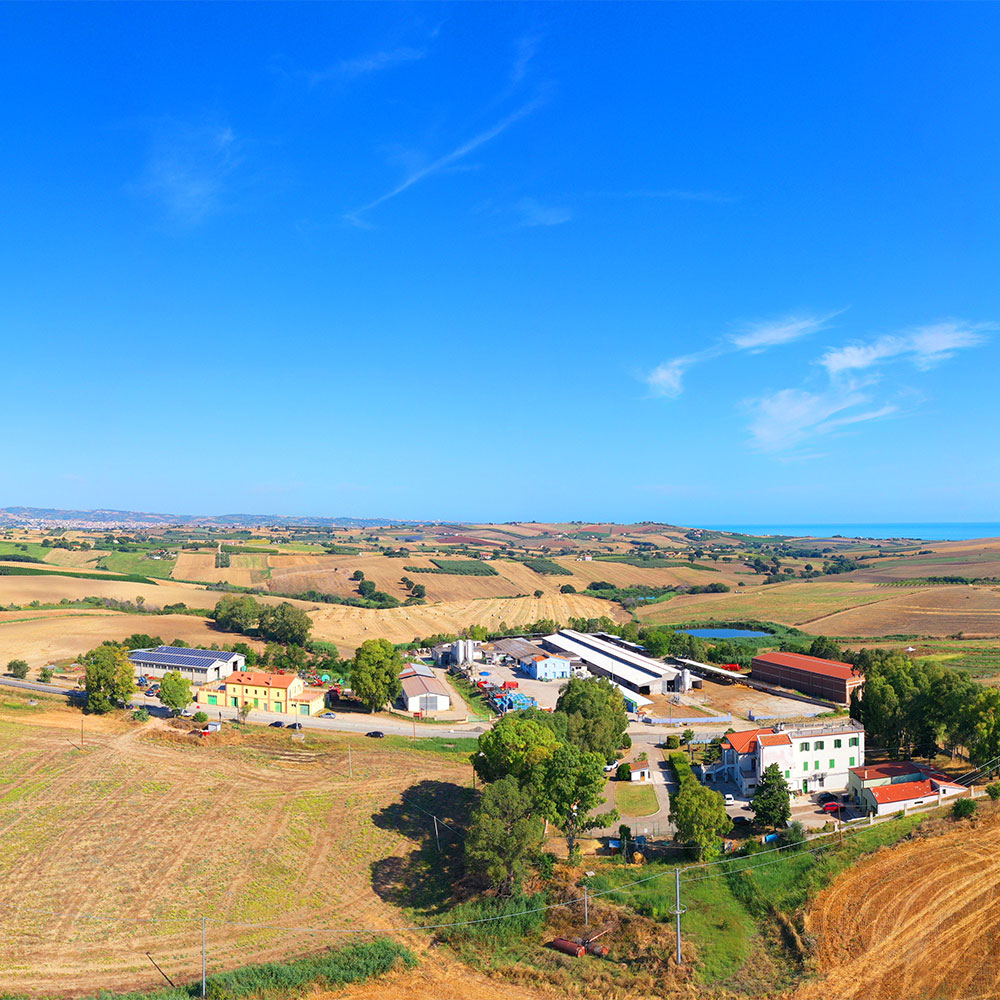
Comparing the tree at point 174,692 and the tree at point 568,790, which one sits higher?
the tree at point 568,790

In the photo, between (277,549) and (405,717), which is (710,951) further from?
(277,549)

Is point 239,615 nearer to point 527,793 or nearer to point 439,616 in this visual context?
point 439,616

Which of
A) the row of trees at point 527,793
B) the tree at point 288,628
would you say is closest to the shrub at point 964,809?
the row of trees at point 527,793

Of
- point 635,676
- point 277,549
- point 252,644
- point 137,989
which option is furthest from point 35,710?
point 277,549

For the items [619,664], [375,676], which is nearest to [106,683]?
[375,676]

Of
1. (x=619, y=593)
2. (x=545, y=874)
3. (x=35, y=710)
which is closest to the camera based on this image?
(x=545, y=874)

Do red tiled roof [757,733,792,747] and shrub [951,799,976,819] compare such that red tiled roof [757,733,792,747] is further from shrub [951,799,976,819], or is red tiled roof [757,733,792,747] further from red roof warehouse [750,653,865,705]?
red roof warehouse [750,653,865,705]

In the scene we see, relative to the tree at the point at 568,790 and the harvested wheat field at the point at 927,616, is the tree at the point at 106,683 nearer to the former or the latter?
the tree at the point at 568,790
